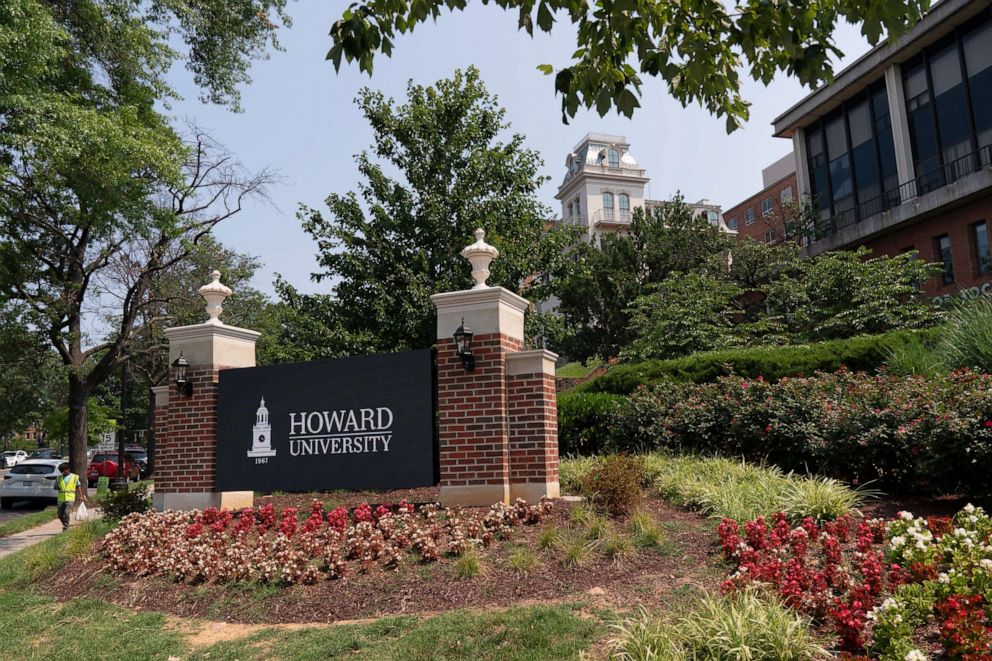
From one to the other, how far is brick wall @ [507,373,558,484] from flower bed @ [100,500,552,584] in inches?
31.7

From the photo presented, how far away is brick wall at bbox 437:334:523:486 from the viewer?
28.2ft

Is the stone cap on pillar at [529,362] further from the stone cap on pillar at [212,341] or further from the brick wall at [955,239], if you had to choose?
the brick wall at [955,239]

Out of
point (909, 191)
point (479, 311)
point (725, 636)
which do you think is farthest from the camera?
point (909, 191)

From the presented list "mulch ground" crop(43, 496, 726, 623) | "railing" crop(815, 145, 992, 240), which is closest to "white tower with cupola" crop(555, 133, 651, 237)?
"railing" crop(815, 145, 992, 240)

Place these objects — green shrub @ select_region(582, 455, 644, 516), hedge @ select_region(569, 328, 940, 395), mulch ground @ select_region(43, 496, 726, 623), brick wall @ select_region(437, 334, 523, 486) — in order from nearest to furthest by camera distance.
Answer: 1. mulch ground @ select_region(43, 496, 726, 623)
2. green shrub @ select_region(582, 455, 644, 516)
3. brick wall @ select_region(437, 334, 523, 486)
4. hedge @ select_region(569, 328, 940, 395)

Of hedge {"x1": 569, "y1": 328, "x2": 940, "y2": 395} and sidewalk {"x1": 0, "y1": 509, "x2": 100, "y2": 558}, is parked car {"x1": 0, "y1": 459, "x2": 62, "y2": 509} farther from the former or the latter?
hedge {"x1": 569, "y1": 328, "x2": 940, "y2": 395}

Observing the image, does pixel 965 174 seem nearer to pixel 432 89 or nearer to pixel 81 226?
pixel 432 89

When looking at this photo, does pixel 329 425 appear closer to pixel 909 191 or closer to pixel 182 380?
pixel 182 380

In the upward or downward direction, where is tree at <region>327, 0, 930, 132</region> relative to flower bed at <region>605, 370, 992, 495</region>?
upward

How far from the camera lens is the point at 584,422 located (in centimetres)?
1320

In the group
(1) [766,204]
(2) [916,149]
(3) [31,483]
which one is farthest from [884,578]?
(1) [766,204]

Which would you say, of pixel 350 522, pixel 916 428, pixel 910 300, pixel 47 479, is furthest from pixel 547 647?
pixel 47 479

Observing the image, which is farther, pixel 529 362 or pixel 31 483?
pixel 31 483

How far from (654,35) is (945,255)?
25.3 m
